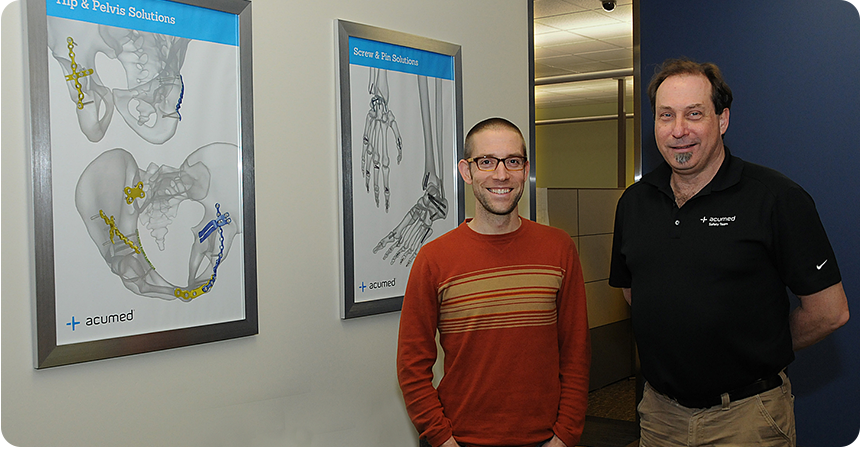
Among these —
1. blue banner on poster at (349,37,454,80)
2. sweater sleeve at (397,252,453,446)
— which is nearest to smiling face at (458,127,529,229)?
sweater sleeve at (397,252,453,446)

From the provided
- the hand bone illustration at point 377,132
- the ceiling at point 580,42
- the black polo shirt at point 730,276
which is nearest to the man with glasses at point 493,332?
the black polo shirt at point 730,276

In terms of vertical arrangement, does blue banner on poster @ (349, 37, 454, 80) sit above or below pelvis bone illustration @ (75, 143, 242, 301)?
above

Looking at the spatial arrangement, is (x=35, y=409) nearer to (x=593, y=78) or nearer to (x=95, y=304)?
(x=95, y=304)

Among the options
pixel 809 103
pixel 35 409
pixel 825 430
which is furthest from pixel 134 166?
pixel 825 430

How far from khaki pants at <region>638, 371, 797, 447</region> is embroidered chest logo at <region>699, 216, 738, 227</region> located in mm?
479

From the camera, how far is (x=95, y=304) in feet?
6.06

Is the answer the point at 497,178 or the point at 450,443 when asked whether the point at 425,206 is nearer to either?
the point at 497,178

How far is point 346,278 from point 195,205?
25.3 inches

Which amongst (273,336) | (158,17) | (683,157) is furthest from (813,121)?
(158,17)

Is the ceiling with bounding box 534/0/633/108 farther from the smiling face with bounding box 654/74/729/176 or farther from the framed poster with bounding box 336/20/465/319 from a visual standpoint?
the smiling face with bounding box 654/74/729/176

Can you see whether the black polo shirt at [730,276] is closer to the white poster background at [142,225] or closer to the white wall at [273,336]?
the white wall at [273,336]

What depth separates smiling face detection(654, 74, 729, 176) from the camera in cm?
184

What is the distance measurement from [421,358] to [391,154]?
1.08m

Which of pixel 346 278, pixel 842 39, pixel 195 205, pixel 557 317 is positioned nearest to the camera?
pixel 557 317
